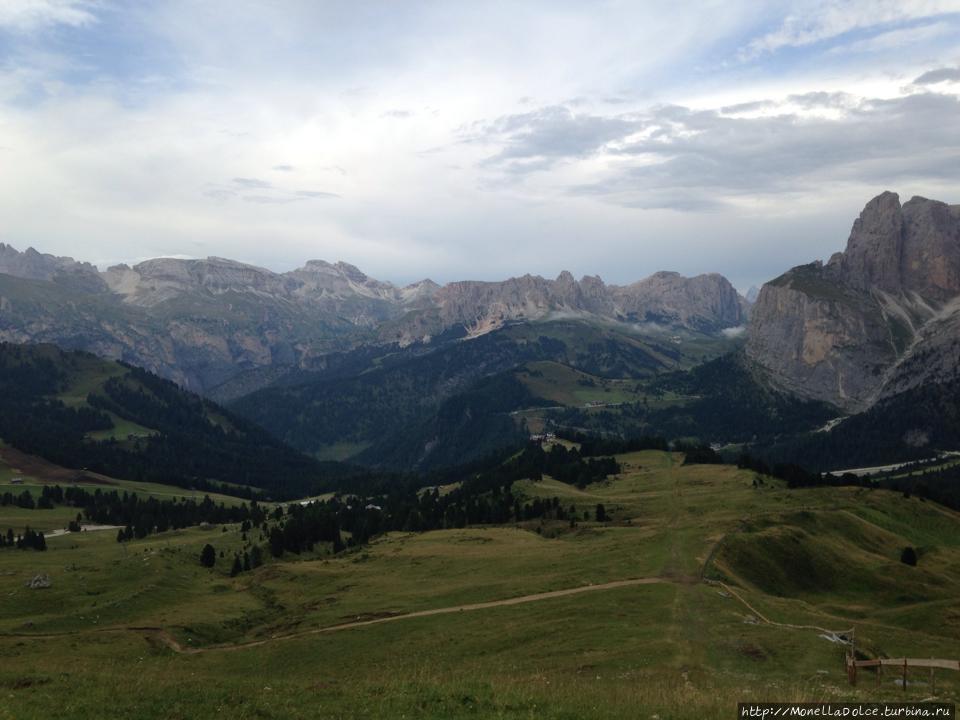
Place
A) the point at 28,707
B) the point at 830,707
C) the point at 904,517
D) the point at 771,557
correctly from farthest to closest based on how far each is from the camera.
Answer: the point at 904,517
the point at 771,557
the point at 28,707
the point at 830,707

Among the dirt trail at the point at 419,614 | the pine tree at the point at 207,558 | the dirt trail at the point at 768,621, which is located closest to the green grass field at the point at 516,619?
the dirt trail at the point at 419,614

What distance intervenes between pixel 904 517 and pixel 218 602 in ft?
487

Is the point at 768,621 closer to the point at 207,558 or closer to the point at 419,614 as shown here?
the point at 419,614

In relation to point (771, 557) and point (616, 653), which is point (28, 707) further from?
point (771, 557)

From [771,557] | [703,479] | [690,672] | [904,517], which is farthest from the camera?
[703,479]

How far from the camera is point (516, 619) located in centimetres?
7812

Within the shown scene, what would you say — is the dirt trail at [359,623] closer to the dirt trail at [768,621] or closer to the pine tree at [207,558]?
the dirt trail at [768,621]

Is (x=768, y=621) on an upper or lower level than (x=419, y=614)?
upper

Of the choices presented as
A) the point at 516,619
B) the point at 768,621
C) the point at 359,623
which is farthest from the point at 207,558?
the point at 768,621

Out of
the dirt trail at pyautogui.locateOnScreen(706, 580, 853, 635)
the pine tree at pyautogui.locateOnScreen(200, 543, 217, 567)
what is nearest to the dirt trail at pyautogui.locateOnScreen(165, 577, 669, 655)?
the dirt trail at pyautogui.locateOnScreen(706, 580, 853, 635)

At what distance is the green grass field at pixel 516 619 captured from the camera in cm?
4141

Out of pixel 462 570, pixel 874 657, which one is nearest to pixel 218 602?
pixel 462 570

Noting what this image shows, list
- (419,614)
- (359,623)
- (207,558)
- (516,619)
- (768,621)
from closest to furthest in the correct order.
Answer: (768,621) < (516,619) < (359,623) < (419,614) < (207,558)

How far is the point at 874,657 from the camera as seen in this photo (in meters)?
59.8
